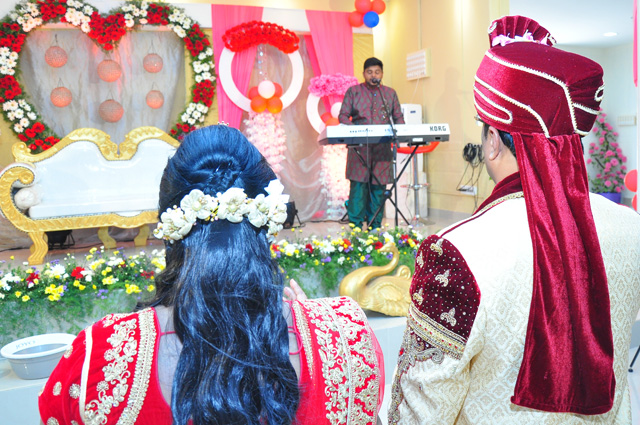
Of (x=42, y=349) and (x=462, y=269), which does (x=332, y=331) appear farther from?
(x=42, y=349)

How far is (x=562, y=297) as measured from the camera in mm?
993

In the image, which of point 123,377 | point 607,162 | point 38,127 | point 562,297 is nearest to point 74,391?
point 123,377

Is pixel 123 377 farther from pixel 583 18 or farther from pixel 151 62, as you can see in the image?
pixel 583 18

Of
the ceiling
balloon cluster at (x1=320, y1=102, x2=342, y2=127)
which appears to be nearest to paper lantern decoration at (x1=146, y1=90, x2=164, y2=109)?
balloon cluster at (x1=320, y1=102, x2=342, y2=127)

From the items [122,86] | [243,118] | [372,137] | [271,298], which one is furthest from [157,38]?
[271,298]

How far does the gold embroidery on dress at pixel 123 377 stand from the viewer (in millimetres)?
848

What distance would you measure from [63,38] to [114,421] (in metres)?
6.29

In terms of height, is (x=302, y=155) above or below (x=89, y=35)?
below

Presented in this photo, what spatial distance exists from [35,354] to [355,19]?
5.83 m

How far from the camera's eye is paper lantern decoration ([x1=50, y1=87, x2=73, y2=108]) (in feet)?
19.8

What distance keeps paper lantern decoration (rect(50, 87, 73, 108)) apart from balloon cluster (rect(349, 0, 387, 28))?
3.49m

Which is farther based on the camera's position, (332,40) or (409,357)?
(332,40)

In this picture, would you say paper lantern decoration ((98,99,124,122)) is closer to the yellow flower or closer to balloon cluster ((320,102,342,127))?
balloon cluster ((320,102,342,127))

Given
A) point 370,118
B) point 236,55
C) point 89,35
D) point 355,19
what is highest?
point 355,19
